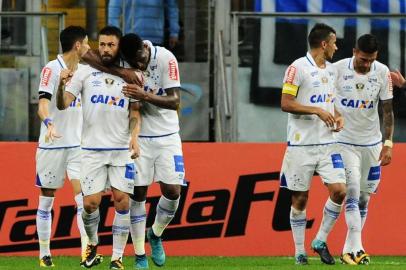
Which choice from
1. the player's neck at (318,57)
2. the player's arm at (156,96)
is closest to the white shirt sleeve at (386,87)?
the player's neck at (318,57)

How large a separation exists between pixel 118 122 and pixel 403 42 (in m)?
6.05

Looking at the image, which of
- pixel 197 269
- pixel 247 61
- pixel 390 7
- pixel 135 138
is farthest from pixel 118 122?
pixel 390 7

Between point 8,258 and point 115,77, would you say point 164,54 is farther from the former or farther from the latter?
point 8,258

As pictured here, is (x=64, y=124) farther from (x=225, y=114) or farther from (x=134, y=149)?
(x=225, y=114)

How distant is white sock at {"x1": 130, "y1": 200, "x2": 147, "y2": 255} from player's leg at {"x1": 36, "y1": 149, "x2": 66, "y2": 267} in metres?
1.17

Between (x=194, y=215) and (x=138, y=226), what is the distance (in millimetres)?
2668

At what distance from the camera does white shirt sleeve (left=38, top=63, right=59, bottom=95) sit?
13688 millimetres

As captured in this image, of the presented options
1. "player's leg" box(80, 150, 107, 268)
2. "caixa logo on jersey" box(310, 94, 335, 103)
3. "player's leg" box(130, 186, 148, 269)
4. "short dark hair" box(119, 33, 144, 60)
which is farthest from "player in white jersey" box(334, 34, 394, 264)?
"player's leg" box(80, 150, 107, 268)

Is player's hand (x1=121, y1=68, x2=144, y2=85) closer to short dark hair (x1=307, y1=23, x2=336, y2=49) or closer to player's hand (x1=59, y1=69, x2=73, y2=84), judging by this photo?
player's hand (x1=59, y1=69, x2=73, y2=84)

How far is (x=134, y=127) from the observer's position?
41.2 feet

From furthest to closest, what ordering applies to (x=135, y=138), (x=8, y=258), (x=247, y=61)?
1. (x=247, y=61)
2. (x=8, y=258)
3. (x=135, y=138)

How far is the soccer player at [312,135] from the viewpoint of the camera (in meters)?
13.5

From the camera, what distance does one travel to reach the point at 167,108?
13.0 metres

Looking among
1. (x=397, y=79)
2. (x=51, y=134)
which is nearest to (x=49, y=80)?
(x=51, y=134)
